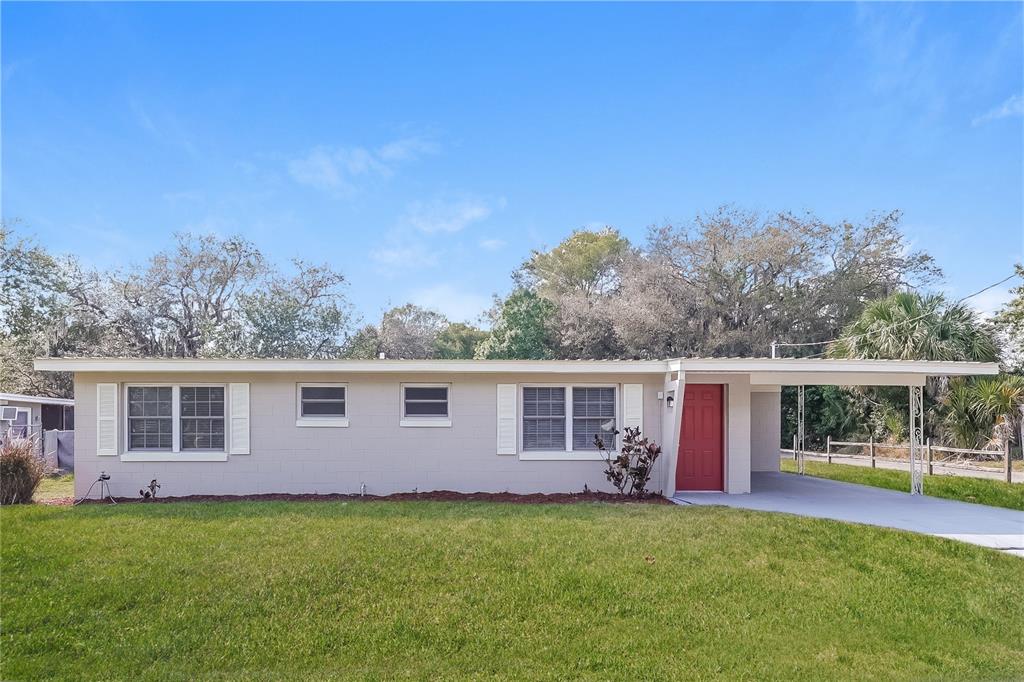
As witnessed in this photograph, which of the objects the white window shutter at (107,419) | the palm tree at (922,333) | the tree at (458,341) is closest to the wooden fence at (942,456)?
the palm tree at (922,333)

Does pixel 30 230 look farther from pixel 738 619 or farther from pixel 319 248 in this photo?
pixel 738 619

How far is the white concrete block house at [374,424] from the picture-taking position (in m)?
10.7

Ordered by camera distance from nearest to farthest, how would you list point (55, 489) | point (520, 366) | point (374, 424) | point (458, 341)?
point (520, 366), point (374, 424), point (55, 489), point (458, 341)

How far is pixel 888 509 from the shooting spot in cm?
996

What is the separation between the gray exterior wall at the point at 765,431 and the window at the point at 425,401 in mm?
8656

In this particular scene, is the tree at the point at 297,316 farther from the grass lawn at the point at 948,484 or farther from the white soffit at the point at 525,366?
the grass lawn at the point at 948,484

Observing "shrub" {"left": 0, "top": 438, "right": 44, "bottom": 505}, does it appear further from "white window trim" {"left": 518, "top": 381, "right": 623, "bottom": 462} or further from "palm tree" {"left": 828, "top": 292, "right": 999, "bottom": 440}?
"palm tree" {"left": 828, "top": 292, "right": 999, "bottom": 440}

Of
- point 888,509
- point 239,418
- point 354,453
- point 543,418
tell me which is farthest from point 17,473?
point 888,509

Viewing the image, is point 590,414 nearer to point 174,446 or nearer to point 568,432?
point 568,432

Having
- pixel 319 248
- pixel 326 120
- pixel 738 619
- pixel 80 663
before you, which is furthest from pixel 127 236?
pixel 738 619

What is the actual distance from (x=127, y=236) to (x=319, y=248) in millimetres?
7315

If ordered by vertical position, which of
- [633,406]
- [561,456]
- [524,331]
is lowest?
[561,456]

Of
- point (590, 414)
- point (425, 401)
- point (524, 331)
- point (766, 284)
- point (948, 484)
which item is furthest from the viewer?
point (524, 331)

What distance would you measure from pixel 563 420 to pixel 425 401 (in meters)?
2.43
